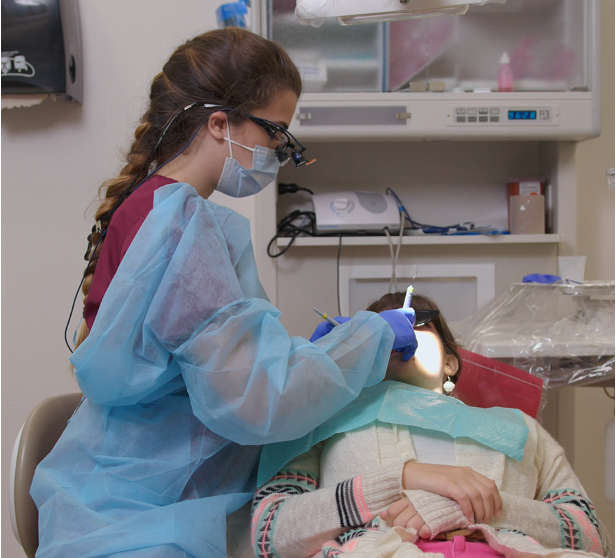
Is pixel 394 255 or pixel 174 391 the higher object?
pixel 394 255

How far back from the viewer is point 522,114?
5.75 ft

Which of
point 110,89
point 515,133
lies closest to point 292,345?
point 515,133

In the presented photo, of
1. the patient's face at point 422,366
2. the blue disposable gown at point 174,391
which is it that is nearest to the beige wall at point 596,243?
the patient's face at point 422,366

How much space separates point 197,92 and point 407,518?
78 centimetres

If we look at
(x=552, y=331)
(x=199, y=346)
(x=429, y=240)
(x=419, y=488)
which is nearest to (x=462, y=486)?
(x=419, y=488)

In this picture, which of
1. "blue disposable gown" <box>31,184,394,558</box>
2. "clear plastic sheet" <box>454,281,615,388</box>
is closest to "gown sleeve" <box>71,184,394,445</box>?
"blue disposable gown" <box>31,184,394,558</box>

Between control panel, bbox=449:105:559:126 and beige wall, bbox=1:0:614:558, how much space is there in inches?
26.8

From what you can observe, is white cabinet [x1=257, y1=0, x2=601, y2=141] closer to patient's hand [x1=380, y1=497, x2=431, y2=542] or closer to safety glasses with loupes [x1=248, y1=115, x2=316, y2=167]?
safety glasses with loupes [x1=248, y1=115, x2=316, y2=167]

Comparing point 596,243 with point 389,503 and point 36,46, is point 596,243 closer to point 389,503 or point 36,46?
point 389,503

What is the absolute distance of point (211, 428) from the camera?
84cm

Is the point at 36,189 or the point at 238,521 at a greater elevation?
the point at 36,189

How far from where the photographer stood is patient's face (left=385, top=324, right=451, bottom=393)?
42.2 inches

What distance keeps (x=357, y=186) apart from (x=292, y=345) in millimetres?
1237

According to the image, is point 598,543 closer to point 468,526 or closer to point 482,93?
point 468,526
